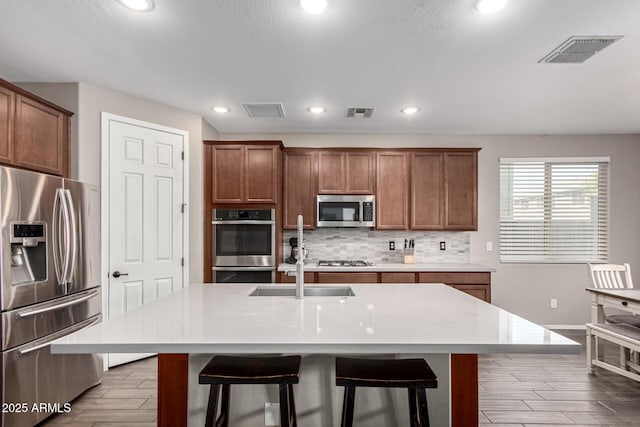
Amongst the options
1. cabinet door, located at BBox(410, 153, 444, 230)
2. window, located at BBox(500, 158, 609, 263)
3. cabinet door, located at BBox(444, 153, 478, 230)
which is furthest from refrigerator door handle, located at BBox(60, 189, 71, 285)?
window, located at BBox(500, 158, 609, 263)

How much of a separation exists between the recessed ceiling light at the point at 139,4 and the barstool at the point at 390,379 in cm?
207

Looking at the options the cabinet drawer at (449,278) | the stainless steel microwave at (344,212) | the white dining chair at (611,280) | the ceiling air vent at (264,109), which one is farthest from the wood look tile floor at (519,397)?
the ceiling air vent at (264,109)

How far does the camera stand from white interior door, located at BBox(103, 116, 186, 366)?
329 cm

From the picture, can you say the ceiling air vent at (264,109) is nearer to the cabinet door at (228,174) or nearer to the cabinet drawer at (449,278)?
the cabinet door at (228,174)

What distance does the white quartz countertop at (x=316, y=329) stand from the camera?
4.25 ft

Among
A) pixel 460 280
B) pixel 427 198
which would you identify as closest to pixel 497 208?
pixel 427 198

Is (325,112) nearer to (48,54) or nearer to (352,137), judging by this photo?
(352,137)

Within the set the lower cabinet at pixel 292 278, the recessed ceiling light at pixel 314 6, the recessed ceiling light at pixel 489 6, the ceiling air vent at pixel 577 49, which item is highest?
the recessed ceiling light at pixel 314 6

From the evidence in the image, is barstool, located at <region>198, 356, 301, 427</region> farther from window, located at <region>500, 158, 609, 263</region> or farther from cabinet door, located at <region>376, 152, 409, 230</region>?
window, located at <region>500, 158, 609, 263</region>

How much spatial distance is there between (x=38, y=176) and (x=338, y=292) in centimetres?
210

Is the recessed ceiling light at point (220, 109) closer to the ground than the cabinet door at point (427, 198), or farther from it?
farther from it

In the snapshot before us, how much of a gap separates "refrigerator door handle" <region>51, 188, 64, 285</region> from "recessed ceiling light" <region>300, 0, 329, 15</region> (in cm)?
204

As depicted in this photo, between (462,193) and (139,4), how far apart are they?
373 cm

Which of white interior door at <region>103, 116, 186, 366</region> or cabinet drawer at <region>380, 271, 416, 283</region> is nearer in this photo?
white interior door at <region>103, 116, 186, 366</region>
